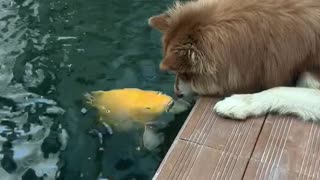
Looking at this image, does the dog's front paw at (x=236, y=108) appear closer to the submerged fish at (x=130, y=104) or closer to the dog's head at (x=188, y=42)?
the dog's head at (x=188, y=42)

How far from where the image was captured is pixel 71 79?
4.85 metres

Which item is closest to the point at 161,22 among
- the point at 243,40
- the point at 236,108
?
the point at 243,40

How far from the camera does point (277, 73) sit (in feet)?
11.4

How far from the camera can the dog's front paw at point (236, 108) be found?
3.25m

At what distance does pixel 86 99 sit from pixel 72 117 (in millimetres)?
254

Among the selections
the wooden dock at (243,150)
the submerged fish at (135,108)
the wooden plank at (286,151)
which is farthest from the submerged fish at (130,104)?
the wooden plank at (286,151)

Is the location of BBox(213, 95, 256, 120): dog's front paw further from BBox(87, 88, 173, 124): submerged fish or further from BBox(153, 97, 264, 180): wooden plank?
BBox(87, 88, 173, 124): submerged fish

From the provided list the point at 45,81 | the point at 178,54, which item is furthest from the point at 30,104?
the point at 178,54

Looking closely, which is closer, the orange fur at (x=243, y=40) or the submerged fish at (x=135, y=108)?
the orange fur at (x=243, y=40)

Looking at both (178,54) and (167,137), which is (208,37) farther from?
(167,137)

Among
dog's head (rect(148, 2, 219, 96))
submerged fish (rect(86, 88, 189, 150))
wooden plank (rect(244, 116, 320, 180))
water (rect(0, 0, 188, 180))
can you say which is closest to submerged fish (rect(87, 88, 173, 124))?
submerged fish (rect(86, 88, 189, 150))

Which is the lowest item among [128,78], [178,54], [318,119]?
[128,78]

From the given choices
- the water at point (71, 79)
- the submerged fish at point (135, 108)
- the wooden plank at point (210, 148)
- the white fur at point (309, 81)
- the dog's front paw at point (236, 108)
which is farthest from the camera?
the submerged fish at point (135, 108)

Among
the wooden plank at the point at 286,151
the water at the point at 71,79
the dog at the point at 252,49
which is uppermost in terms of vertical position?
the dog at the point at 252,49
